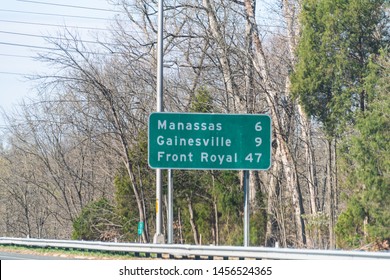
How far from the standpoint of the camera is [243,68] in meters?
41.2

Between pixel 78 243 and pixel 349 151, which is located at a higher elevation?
pixel 349 151

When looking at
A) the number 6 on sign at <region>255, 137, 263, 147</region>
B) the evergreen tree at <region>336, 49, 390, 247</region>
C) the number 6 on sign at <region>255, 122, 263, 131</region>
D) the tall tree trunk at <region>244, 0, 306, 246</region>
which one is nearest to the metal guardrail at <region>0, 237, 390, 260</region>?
the number 6 on sign at <region>255, 137, 263, 147</region>

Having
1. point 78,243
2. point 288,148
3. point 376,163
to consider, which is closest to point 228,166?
point 78,243

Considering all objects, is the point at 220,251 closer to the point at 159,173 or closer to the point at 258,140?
the point at 258,140

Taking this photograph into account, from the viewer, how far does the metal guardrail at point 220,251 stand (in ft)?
59.1

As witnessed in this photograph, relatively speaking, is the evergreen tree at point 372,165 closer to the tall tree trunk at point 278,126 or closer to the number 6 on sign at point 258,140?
the tall tree trunk at point 278,126

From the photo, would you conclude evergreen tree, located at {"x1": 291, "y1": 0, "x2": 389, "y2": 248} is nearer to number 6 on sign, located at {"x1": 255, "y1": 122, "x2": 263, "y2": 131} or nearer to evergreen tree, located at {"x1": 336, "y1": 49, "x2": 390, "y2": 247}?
evergreen tree, located at {"x1": 336, "y1": 49, "x2": 390, "y2": 247}

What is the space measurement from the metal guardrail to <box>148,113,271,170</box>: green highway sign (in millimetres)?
2657

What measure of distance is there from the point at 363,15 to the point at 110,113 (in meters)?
16.9

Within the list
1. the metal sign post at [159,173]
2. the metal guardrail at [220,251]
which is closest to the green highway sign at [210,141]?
the metal sign post at [159,173]

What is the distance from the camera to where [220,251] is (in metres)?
22.1

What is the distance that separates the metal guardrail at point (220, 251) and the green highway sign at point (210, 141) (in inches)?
105

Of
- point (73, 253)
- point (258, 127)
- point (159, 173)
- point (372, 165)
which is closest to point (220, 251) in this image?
point (258, 127)
